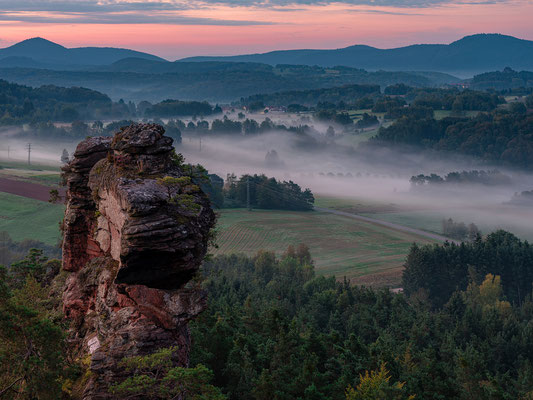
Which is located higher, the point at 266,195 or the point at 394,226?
the point at 266,195

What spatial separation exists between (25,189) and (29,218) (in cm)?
1739

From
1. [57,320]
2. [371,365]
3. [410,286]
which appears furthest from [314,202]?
[57,320]

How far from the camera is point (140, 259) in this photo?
25156mm

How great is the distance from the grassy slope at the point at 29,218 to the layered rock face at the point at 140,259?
322 feet

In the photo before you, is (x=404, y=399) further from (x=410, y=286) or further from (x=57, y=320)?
(x=410, y=286)

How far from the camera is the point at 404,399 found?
1474 inches

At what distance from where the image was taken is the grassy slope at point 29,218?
127 meters

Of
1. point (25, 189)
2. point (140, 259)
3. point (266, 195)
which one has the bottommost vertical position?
point (266, 195)

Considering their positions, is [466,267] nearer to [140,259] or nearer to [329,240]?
[329,240]

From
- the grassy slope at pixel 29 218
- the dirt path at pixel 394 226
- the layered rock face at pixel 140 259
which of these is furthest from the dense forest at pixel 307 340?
the grassy slope at pixel 29 218

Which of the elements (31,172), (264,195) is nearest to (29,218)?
(31,172)

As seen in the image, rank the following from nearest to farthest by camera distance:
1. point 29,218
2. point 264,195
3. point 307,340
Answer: point 307,340 → point 29,218 → point 264,195

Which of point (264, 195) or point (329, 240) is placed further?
point (264, 195)

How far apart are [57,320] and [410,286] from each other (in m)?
87.8
